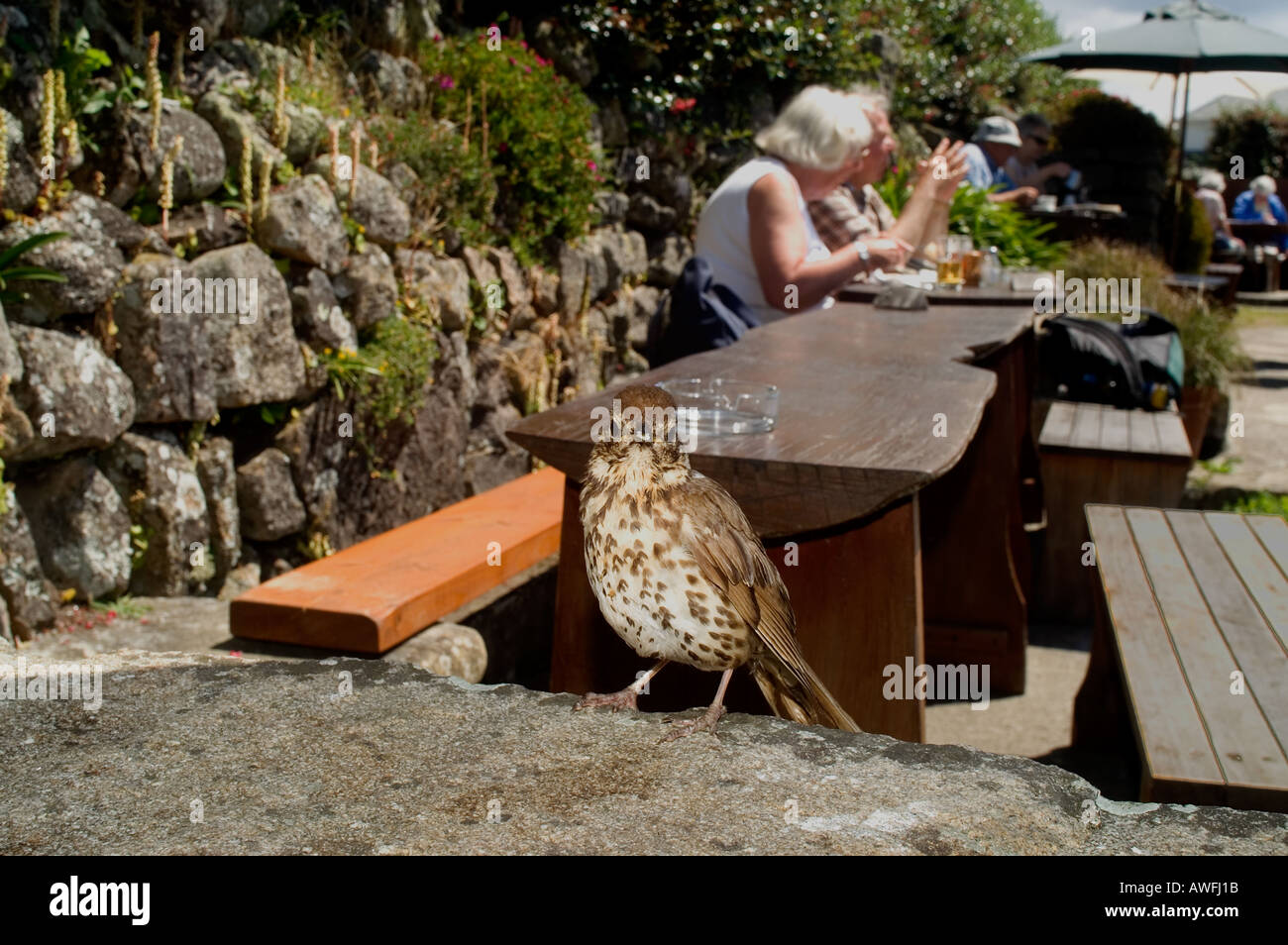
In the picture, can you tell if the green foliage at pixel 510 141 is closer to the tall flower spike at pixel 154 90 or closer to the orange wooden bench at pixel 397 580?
the tall flower spike at pixel 154 90

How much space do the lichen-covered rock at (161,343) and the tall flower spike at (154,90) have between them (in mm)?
353

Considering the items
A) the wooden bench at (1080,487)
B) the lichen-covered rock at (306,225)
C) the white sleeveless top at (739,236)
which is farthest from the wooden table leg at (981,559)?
the lichen-covered rock at (306,225)

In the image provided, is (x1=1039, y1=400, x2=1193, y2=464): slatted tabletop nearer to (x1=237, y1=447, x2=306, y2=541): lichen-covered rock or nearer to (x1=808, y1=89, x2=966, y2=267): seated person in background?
(x1=808, y1=89, x2=966, y2=267): seated person in background

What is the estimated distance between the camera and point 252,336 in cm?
414

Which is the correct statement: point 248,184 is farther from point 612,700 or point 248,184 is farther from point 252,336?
point 612,700

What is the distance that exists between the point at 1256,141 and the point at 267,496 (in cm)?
2302

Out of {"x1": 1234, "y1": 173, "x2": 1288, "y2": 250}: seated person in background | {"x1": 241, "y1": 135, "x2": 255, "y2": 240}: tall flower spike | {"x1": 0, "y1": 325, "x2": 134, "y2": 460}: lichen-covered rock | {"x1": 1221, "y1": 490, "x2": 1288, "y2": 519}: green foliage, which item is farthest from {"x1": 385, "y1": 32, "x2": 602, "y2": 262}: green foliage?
{"x1": 1234, "y1": 173, "x2": 1288, "y2": 250}: seated person in background

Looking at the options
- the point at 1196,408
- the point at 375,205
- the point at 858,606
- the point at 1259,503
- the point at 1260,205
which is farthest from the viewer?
the point at 1260,205

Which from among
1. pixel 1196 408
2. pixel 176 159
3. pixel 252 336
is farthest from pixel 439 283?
pixel 1196 408

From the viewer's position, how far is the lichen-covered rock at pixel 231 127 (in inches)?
165

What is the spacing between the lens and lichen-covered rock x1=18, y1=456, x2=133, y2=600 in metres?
3.57
